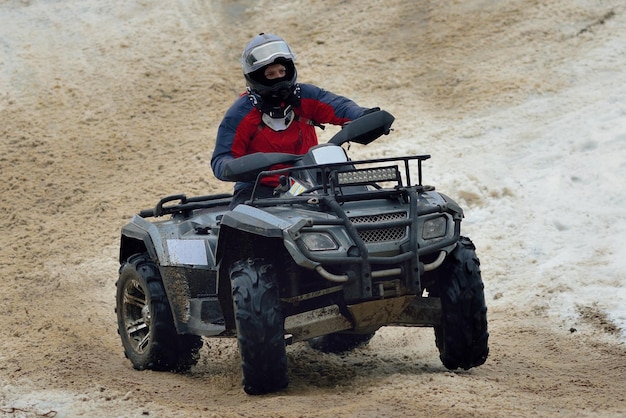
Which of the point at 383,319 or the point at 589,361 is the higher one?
the point at 383,319

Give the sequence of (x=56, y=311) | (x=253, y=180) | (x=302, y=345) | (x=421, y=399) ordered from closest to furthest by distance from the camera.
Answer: (x=421, y=399) → (x=253, y=180) → (x=302, y=345) → (x=56, y=311)

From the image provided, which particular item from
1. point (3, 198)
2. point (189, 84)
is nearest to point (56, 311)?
point (3, 198)

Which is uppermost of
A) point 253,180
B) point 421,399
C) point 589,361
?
point 253,180

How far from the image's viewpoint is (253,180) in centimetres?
815

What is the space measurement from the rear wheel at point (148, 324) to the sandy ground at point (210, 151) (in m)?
0.18

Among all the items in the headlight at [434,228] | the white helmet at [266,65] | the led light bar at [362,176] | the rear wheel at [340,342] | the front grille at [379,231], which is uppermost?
the white helmet at [266,65]

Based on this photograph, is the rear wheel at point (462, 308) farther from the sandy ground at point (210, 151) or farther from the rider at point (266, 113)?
the rider at point (266, 113)

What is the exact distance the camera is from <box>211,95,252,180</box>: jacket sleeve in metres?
8.71

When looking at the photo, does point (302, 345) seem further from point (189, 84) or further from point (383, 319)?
point (189, 84)

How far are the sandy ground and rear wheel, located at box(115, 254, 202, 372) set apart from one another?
0.60 ft

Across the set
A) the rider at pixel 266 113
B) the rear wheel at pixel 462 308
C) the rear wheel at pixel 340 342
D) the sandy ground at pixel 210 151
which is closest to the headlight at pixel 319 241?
the sandy ground at pixel 210 151

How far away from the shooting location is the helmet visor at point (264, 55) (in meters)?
8.66

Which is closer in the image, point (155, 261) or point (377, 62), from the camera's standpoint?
point (155, 261)

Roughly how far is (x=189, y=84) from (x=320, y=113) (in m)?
8.86
